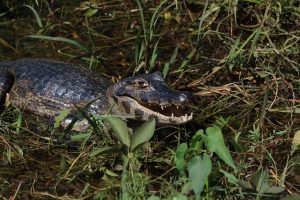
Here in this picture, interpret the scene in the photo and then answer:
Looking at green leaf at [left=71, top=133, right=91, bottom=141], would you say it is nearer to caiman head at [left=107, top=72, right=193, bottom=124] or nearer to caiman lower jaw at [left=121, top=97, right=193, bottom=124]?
caiman head at [left=107, top=72, right=193, bottom=124]

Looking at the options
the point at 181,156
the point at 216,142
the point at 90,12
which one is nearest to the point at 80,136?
the point at 181,156

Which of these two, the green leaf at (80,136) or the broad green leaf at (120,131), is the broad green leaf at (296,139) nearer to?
the broad green leaf at (120,131)

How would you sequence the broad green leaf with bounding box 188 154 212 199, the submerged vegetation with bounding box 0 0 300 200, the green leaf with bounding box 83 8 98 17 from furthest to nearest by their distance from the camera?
1. the green leaf with bounding box 83 8 98 17
2. the submerged vegetation with bounding box 0 0 300 200
3. the broad green leaf with bounding box 188 154 212 199

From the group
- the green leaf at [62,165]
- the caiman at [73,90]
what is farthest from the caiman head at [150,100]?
the green leaf at [62,165]

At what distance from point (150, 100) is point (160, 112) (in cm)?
12

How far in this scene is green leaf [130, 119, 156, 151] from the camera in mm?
4207

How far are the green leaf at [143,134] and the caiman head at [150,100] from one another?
29.0 inches

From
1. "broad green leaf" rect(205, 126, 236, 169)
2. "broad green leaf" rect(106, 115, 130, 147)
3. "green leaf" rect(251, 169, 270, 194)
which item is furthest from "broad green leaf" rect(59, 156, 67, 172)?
"green leaf" rect(251, 169, 270, 194)

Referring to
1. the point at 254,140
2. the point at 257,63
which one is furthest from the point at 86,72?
the point at 254,140

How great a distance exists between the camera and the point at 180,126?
210 inches

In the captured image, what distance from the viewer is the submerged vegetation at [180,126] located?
4176 mm

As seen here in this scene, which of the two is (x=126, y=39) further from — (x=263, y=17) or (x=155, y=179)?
(x=155, y=179)

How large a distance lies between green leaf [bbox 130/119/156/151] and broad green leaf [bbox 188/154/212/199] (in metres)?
0.61

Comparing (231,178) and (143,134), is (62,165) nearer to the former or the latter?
(143,134)
